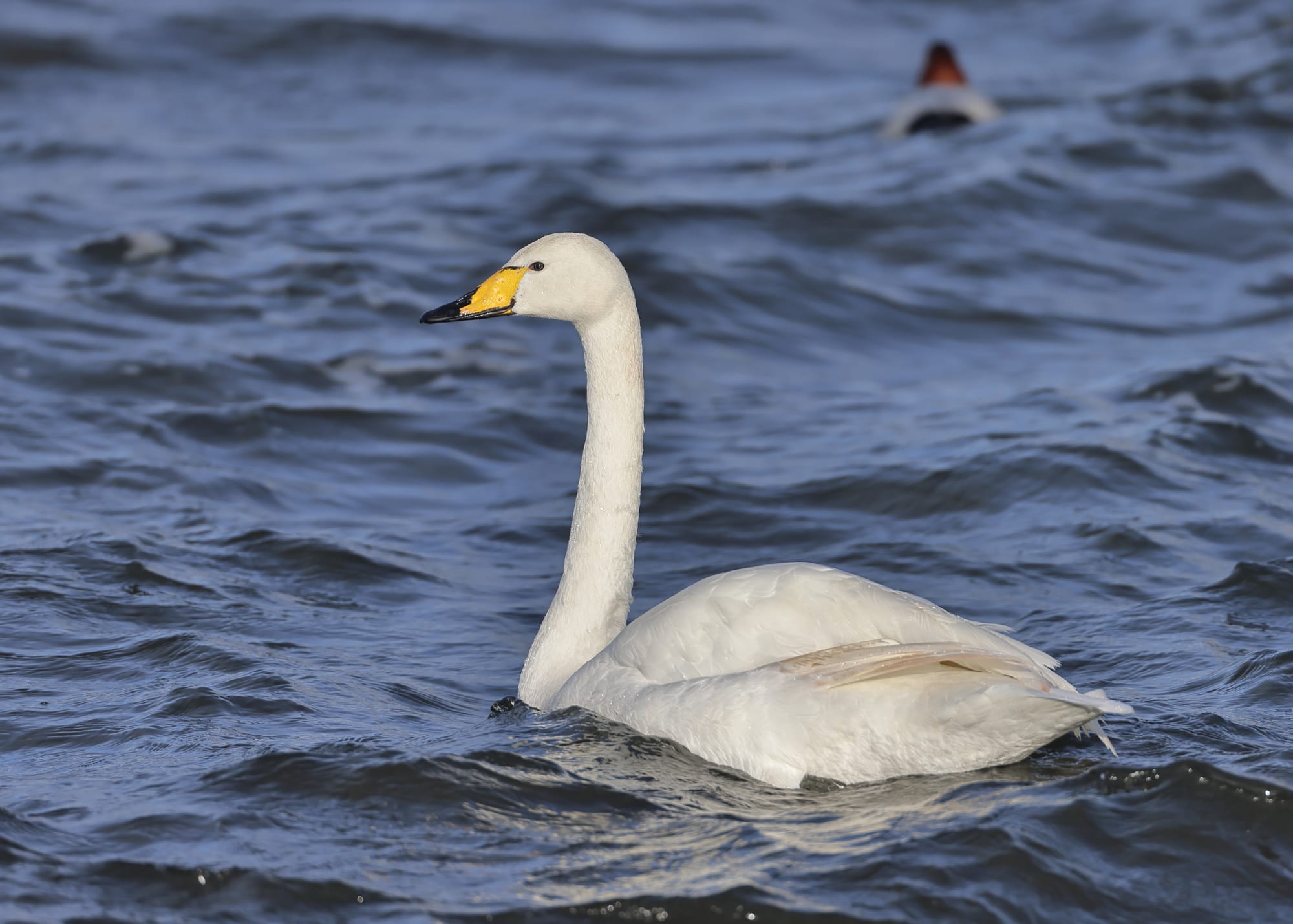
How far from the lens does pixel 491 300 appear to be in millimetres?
5852

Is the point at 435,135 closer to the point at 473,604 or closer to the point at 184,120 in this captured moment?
the point at 184,120

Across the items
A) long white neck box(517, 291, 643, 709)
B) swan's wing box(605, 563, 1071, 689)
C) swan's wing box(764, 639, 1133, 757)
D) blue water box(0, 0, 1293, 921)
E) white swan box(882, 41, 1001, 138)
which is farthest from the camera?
white swan box(882, 41, 1001, 138)

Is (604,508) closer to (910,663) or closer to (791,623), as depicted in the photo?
(791,623)

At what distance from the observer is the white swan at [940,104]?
55.1 ft

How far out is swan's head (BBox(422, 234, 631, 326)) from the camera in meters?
5.81

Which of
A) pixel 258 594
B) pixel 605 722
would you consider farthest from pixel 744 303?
pixel 605 722

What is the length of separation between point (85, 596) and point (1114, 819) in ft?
13.4

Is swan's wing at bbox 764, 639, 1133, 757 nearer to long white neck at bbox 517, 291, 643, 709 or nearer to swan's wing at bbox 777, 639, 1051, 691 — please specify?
swan's wing at bbox 777, 639, 1051, 691

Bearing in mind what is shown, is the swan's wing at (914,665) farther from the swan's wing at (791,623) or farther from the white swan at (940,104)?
the white swan at (940,104)

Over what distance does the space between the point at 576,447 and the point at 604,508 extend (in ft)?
11.7

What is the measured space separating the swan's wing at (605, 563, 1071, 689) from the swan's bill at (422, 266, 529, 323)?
4.29 feet

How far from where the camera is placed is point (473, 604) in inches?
284

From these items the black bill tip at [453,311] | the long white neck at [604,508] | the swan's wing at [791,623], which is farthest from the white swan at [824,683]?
the black bill tip at [453,311]

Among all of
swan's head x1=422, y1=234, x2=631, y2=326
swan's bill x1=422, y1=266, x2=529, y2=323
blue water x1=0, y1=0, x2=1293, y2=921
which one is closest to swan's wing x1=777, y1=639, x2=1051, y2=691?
blue water x1=0, y1=0, x2=1293, y2=921
